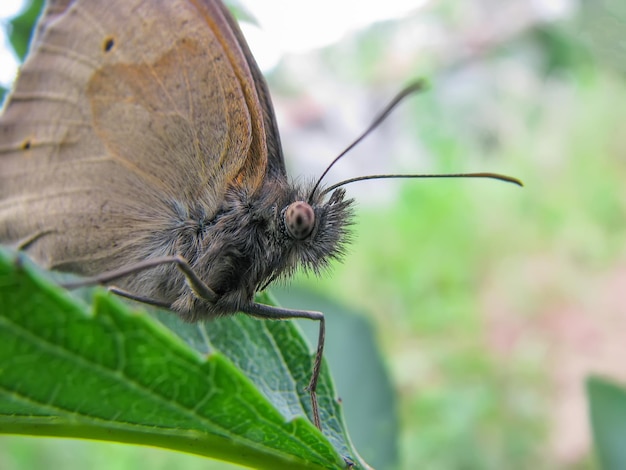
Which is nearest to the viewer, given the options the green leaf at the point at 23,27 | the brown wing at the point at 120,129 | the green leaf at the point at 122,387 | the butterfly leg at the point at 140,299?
the green leaf at the point at 122,387

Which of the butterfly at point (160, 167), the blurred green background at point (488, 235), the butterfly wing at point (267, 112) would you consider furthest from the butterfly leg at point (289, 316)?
the blurred green background at point (488, 235)

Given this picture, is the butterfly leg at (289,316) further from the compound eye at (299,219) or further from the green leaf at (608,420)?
the green leaf at (608,420)

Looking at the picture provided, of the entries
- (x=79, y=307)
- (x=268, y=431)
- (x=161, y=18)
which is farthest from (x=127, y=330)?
(x=161, y=18)

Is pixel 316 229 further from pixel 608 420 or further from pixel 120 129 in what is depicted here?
pixel 608 420

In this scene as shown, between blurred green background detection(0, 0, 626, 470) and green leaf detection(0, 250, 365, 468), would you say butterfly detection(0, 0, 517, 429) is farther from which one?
blurred green background detection(0, 0, 626, 470)

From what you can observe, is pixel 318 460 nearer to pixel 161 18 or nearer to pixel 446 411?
pixel 161 18


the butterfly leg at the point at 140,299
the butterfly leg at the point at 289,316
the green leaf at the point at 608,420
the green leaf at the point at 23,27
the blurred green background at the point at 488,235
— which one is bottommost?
the butterfly leg at the point at 140,299
